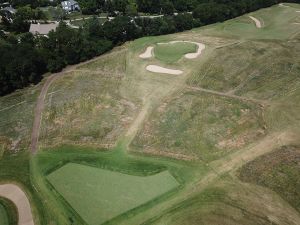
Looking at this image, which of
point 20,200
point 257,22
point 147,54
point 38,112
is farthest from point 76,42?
point 257,22

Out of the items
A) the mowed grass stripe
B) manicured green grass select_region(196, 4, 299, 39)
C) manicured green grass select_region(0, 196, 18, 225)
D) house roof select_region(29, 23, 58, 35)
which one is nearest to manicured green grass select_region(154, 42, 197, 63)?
manicured green grass select_region(196, 4, 299, 39)

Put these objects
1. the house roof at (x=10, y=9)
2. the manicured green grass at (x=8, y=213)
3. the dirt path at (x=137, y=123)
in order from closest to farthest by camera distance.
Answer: the manicured green grass at (x=8, y=213) < the dirt path at (x=137, y=123) < the house roof at (x=10, y=9)

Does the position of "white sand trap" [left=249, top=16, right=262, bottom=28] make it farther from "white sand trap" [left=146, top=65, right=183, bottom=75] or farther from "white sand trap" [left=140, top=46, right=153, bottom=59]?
"white sand trap" [left=146, top=65, right=183, bottom=75]

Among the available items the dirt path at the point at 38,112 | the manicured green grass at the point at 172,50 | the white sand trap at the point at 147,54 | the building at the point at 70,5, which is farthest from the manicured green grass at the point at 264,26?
the building at the point at 70,5

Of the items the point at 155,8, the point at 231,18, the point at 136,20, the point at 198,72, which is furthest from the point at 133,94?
the point at 155,8

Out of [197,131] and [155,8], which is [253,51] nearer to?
[197,131]

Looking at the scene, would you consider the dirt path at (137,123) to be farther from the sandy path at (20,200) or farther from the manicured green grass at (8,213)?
the manicured green grass at (8,213)
